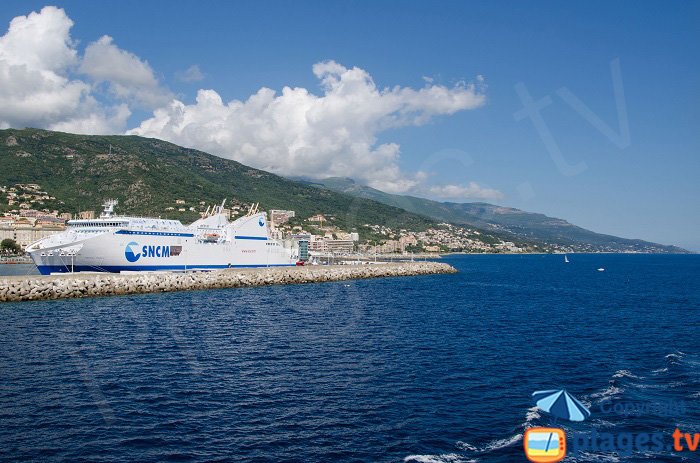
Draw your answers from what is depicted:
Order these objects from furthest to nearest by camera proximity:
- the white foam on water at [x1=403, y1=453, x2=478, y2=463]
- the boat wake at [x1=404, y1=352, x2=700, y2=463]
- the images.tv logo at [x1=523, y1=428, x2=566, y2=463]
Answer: the boat wake at [x1=404, y1=352, x2=700, y2=463]
the white foam on water at [x1=403, y1=453, x2=478, y2=463]
the images.tv logo at [x1=523, y1=428, x2=566, y2=463]

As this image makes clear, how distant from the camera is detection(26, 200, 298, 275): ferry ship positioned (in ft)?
204

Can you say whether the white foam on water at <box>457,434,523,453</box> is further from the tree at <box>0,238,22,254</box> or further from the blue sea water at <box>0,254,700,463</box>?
the tree at <box>0,238,22,254</box>

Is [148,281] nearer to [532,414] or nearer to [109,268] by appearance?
[109,268]

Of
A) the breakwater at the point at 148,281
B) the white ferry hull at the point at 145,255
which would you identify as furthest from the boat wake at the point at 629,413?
the white ferry hull at the point at 145,255

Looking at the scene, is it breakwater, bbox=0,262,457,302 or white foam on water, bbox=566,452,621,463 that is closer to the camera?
white foam on water, bbox=566,452,621,463

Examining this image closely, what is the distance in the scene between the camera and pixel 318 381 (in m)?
22.3

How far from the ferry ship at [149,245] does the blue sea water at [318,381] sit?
19.3 metres

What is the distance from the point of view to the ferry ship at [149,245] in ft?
204

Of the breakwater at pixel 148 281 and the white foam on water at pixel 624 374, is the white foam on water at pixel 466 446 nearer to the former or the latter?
the white foam on water at pixel 624 374

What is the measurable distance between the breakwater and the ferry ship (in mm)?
7053

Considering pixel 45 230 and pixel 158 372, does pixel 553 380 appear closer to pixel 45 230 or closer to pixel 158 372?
pixel 158 372

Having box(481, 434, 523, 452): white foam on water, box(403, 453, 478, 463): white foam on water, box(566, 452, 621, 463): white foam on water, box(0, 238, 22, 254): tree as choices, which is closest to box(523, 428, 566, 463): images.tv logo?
box(566, 452, 621, 463): white foam on water

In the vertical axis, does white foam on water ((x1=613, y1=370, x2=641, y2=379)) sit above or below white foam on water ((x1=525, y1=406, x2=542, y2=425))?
above

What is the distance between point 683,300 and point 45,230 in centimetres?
Result: 14613
